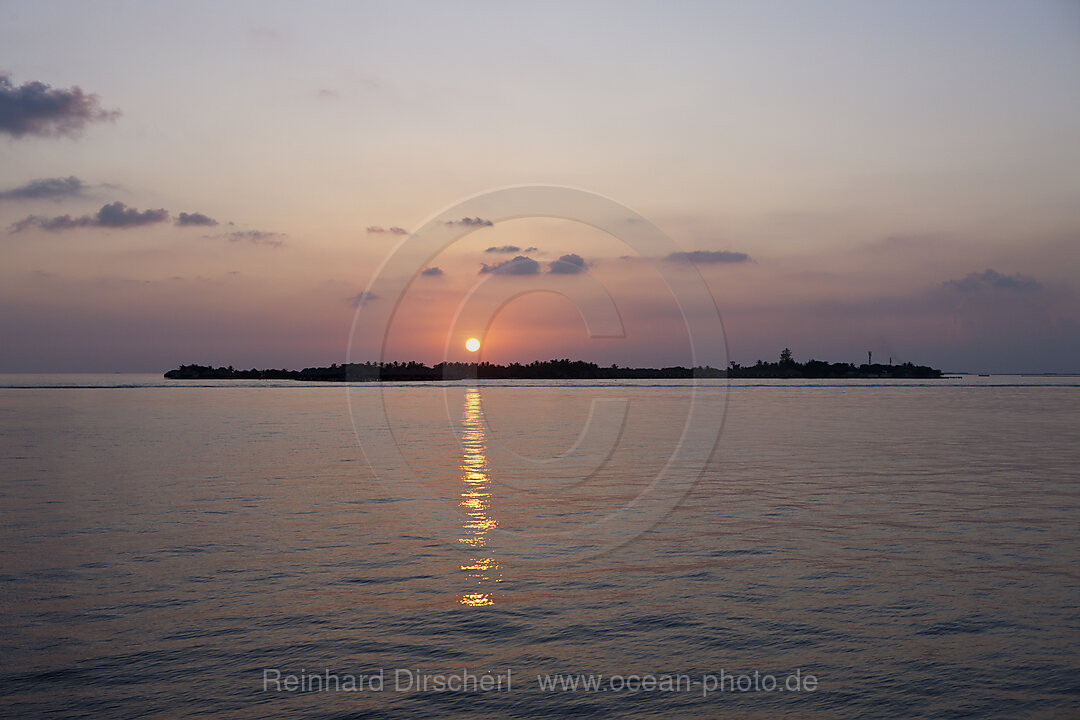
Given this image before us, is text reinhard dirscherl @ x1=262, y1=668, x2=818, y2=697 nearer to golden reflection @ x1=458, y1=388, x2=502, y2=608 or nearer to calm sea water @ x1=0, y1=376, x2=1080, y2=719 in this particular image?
calm sea water @ x1=0, y1=376, x2=1080, y2=719

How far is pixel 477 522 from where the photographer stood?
21.7 meters

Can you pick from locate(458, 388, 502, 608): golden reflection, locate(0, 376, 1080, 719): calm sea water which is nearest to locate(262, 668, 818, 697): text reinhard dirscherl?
locate(0, 376, 1080, 719): calm sea water

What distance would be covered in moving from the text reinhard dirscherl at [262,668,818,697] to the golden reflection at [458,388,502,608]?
3235 mm

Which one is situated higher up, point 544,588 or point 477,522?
point 477,522

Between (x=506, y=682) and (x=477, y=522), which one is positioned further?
(x=477, y=522)

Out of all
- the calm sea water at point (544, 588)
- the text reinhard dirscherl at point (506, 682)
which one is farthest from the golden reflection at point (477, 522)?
the text reinhard dirscherl at point (506, 682)

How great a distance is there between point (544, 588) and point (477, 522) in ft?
21.9

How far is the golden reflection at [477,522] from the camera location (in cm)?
1545

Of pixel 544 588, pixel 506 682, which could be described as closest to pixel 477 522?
pixel 544 588

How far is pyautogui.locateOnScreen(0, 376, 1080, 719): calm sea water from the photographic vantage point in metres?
10.5

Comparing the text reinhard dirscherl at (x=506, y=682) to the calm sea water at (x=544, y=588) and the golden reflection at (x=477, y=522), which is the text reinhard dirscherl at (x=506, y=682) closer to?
the calm sea water at (x=544, y=588)

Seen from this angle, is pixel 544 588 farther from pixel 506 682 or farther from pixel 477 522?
pixel 477 522

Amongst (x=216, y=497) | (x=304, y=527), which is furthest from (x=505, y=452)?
(x=304, y=527)

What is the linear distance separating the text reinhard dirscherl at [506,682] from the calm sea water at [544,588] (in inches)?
2.2
